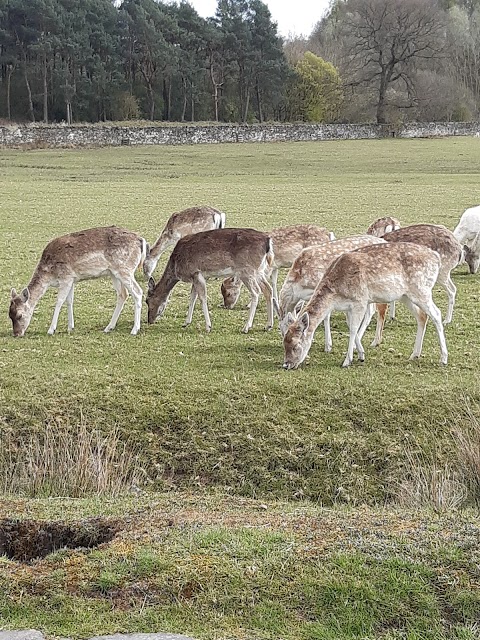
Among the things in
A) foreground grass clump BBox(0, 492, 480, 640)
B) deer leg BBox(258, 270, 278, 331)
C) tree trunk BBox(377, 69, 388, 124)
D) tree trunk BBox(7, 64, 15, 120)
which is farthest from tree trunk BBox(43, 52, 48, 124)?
foreground grass clump BBox(0, 492, 480, 640)

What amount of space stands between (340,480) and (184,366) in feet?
9.42

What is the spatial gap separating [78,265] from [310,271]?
10.3 ft

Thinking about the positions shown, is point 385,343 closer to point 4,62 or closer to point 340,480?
point 340,480

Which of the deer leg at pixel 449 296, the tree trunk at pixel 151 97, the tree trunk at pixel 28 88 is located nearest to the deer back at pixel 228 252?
the deer leg at pixel 449 296

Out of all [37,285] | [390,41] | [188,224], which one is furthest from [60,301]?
[390,41]

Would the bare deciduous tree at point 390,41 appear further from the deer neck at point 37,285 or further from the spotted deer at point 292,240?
the deer neck at point 37,285

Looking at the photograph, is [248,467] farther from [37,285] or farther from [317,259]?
[37,285]

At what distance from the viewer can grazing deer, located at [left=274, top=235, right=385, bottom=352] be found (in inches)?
440

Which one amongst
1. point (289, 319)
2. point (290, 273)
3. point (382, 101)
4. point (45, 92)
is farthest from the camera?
point (382, 101)

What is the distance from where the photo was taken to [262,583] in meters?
5.41

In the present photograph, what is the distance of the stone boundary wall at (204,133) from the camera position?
59.4m

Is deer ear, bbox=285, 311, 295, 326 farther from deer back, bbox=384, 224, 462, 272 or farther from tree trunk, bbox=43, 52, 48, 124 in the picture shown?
tree trunk, bbox=43, 52, 48, 124

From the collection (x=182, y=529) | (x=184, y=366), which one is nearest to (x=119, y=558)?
(x=182, y=529)

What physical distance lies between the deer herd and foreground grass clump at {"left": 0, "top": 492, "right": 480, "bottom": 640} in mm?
4206
